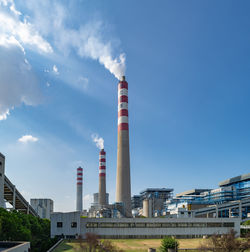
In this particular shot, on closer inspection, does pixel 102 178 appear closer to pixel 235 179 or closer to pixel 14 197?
pixel 14 197

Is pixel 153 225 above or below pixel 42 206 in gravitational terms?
below

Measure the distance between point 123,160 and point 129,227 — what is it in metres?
16.3

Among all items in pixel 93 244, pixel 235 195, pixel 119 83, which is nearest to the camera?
pixel 93 244

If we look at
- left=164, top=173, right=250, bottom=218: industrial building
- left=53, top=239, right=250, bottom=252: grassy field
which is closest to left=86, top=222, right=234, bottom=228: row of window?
left=53, top=239, right=250, bottom=252: grassy field

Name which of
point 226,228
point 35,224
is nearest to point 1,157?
point 35,224

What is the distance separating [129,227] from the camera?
5375 centimetres

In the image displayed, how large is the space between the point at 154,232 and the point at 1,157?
31.4m

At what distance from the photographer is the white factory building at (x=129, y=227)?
5194cm

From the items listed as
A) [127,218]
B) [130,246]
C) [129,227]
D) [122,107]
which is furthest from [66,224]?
[122,107]

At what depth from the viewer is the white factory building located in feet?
170

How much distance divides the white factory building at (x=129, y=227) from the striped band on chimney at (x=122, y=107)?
70.6ft

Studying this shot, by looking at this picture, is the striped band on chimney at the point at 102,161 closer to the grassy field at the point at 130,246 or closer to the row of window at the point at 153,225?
the row of window at the point at 153,225

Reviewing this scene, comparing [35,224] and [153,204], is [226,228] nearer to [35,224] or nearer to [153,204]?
[35,224]

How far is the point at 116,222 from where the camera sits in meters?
53.5
